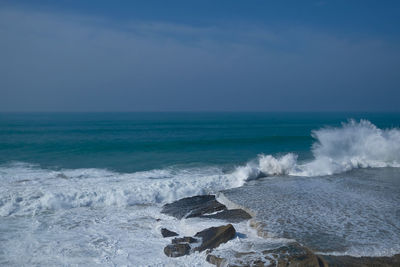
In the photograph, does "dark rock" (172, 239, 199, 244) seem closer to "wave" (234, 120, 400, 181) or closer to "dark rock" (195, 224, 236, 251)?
"dark rock" (195, 224, 236, 251)

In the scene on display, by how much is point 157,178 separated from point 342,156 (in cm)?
1109

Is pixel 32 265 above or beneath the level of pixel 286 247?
beneath

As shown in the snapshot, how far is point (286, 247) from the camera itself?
5.83 meters

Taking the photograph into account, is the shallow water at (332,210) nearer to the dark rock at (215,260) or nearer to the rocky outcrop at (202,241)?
the rocky outcrop at (202,241)

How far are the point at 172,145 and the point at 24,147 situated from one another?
1038 centimetres

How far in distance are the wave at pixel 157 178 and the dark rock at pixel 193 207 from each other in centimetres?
103

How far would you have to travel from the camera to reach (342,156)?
1803 centimetres

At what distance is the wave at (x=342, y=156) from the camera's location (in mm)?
14141

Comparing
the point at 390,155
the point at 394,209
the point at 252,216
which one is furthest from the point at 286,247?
the point at 390,155

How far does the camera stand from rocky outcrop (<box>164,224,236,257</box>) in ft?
20.3

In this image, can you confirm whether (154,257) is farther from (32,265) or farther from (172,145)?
(172,145)

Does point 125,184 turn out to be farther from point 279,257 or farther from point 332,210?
point 279,257

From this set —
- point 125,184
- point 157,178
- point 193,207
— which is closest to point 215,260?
point 193,207

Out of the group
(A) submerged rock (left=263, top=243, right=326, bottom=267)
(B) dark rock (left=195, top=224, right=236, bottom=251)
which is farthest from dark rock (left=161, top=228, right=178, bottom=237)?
(A) submerged rock (left=263, top=243, right=326, bottom=267)
